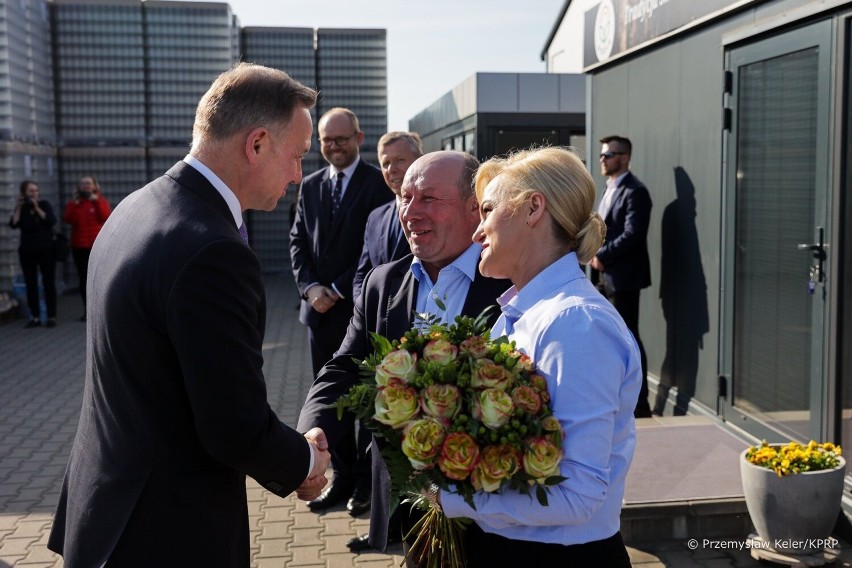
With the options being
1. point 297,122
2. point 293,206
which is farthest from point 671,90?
point 293,206

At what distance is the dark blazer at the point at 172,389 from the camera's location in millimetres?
2264

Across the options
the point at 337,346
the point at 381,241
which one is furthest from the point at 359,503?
the point at 381,241

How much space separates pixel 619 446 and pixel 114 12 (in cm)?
1767

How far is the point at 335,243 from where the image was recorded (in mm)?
6113

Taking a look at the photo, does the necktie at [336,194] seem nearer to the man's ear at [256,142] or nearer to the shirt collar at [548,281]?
the man's ear at [256,142]

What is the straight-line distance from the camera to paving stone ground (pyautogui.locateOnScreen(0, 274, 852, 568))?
16.4 feet

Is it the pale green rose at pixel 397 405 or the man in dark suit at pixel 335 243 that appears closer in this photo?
the pale green rose at pixel 397 405

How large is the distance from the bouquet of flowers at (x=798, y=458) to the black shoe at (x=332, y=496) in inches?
102

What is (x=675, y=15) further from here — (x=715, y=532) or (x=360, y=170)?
(x=715, y=532)

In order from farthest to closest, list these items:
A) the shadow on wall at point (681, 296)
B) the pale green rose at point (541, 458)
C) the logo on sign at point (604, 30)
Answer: the logo on sign at point (604, 30) < the shadow on wall at point (681, 296) < the pale green rose at point (541, 458)

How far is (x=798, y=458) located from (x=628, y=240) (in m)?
3.08

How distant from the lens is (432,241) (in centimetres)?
342

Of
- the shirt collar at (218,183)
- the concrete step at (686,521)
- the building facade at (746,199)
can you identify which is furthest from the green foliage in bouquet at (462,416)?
the building facade at (746,199)

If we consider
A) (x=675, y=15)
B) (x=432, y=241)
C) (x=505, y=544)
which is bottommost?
(x=505, y=544)
